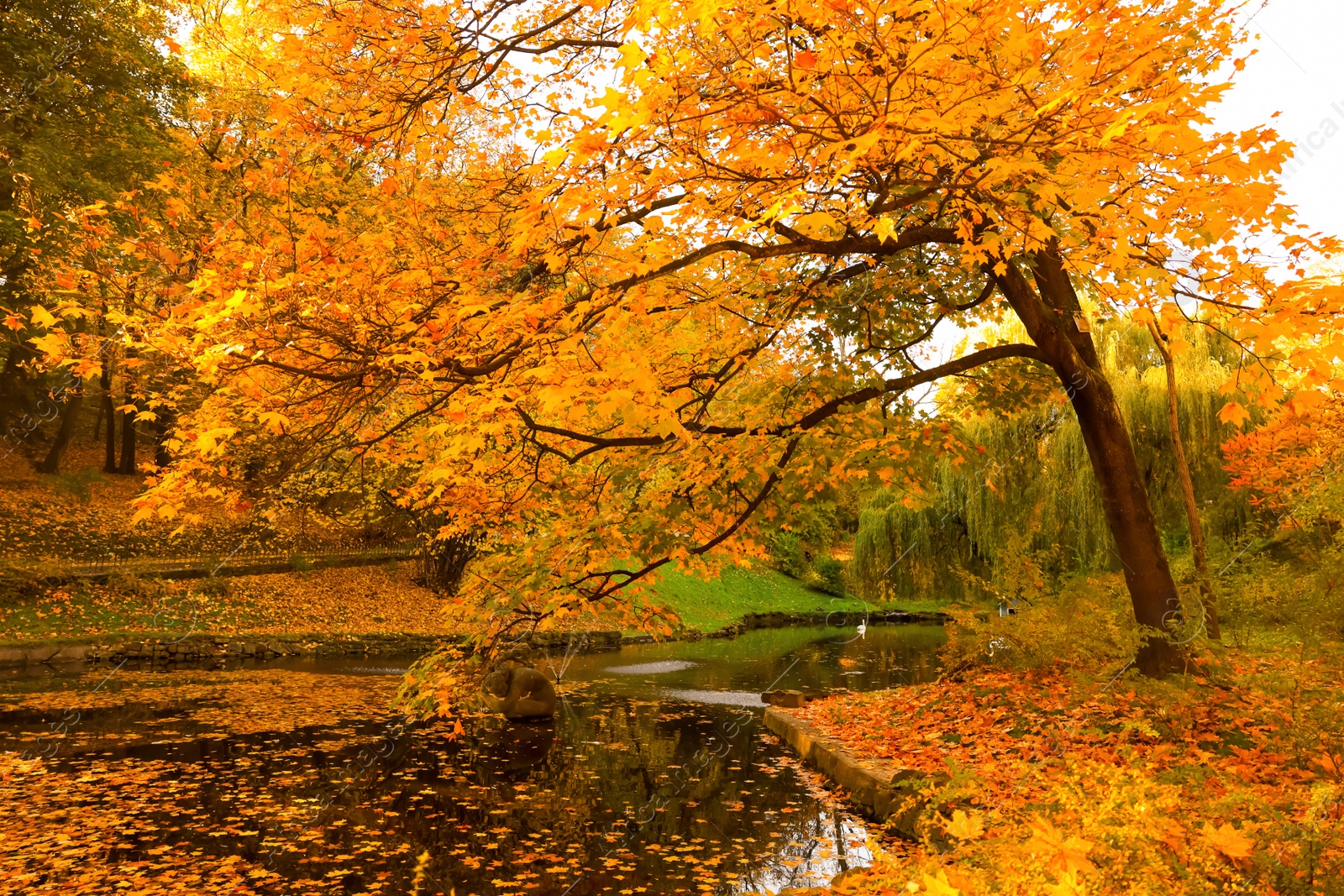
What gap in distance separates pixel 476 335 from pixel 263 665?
1379 cm

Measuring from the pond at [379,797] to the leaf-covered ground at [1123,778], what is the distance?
4.69 feet

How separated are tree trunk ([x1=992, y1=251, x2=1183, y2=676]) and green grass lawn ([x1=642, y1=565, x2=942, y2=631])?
1912 centimetres

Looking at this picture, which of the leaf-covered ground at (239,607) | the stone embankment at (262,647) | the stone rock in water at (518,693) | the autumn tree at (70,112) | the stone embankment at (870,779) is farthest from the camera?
the leaf-covered ground at (239,607)

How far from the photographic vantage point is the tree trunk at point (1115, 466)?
7223mm

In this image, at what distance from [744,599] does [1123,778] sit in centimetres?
2825

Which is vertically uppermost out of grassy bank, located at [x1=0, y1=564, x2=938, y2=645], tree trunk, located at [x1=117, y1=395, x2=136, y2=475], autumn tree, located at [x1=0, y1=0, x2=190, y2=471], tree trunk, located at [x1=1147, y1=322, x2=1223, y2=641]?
autumn tree, located at [x1=0, y1=0, x2=190, y2=471]

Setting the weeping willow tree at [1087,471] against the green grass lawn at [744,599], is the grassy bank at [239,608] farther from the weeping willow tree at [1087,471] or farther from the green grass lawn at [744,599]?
the weeping willow tree at [1087,471]

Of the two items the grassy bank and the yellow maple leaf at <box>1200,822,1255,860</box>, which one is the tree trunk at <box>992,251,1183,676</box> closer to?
the yellow maple leaf at <box>1200,822,1255,860</box>

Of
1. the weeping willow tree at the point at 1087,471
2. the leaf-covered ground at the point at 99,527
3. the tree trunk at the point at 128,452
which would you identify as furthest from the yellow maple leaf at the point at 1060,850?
the tree trunk at the point at 128,452

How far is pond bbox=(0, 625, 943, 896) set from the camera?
18.8 feet

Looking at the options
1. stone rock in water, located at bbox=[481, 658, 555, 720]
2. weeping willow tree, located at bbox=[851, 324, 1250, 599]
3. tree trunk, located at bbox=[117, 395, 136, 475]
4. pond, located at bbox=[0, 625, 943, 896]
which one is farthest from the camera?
tree trunk, located at bbox=[117, 395, 136, 475]

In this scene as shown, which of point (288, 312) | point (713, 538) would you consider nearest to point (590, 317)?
point (288, 312)

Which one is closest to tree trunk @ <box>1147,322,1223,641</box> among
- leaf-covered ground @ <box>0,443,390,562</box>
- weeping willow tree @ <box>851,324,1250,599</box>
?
weeping willow tree @ <box>851,324,1250,599</box>

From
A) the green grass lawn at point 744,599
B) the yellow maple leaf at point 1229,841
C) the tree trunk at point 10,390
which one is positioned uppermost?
the tree trunk at point 10,390
